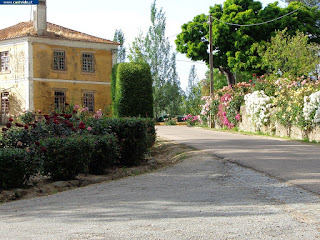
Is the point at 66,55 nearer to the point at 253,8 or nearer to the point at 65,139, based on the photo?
the point at 253,8

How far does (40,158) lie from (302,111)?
9699 mm

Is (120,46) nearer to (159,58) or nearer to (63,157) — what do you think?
(159,58)

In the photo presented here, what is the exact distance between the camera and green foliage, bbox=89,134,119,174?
31.0ft

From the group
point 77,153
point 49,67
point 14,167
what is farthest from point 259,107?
point 49,67

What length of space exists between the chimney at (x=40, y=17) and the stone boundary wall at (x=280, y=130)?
16083 mm

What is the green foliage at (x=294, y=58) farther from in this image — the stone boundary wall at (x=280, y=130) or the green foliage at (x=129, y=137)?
the green foliage at (x=129, y=137)

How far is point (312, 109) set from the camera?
1402cm

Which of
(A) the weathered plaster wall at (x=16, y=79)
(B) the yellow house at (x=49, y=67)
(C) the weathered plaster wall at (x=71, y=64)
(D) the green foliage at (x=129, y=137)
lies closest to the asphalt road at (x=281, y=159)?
(D) the green foliage at (x=129, y=137)

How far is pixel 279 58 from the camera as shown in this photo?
2734 centimetres

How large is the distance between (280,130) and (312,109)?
2.81 meters

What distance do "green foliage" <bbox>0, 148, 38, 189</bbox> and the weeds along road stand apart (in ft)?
2.55

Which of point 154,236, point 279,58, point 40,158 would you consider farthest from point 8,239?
point 279,58

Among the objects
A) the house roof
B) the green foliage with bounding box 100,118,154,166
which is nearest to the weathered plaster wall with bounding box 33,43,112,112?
the house roof

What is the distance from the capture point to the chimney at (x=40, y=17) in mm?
29438
